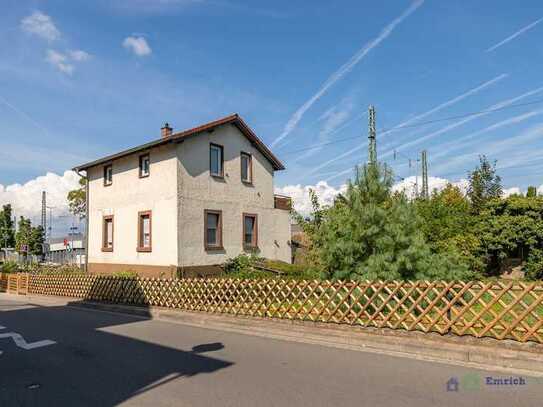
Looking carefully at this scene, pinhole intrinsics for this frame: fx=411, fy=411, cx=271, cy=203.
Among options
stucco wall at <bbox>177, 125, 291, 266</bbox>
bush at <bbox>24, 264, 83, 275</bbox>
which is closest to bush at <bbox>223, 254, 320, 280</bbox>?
stucco wall at <bbox>177, 125, 291, 266</bbox>

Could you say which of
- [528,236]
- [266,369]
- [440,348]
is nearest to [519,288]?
[440,348]

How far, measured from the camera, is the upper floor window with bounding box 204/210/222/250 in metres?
18.5

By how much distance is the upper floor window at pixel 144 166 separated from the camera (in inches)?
742

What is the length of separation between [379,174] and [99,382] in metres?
8.05

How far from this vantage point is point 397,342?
754 cm

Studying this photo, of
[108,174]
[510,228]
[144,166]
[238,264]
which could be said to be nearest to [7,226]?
[108,174]

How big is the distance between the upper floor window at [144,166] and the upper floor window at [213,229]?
132 inches

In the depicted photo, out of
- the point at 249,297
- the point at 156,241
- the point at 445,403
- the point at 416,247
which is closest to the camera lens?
the point at 445,403

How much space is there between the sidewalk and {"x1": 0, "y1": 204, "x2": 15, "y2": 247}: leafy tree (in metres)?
60.8

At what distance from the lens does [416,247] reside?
378 inches

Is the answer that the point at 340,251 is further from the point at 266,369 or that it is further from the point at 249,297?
the point at 266,369

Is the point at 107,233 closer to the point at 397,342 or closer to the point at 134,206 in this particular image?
the point at 134,206

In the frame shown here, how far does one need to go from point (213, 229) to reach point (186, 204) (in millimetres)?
2097

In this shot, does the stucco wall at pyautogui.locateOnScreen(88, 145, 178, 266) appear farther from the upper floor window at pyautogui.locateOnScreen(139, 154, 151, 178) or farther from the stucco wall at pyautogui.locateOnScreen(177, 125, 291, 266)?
the stucco wall at pyautogui.locateOnScreen(177, 125, 291, 266)
